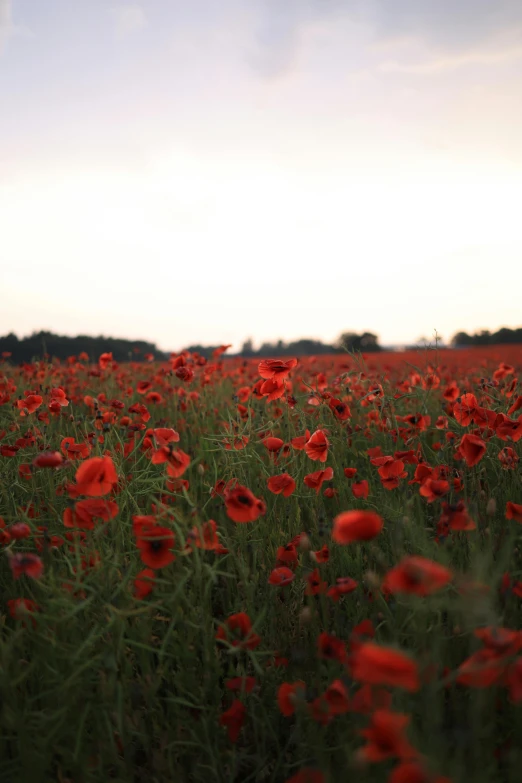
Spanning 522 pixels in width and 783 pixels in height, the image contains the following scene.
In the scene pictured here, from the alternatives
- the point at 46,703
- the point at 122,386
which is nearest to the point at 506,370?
the point at 46,703

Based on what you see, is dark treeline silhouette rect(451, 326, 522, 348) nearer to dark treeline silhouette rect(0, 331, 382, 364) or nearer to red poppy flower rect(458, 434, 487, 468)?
dark treeline silhouette rect(0, 331, 382, 364)

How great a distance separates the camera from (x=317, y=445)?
215cm

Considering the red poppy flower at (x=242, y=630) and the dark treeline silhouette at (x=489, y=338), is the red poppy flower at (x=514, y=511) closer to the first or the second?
the red poppy flower at (x=242, y=630)

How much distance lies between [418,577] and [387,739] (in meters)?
0.26

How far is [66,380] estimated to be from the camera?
558cm

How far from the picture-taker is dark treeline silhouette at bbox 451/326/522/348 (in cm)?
2528

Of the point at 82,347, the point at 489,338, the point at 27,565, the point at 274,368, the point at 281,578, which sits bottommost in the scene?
the point at 281,578

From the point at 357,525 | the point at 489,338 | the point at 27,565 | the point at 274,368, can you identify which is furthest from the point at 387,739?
the point at 489,338

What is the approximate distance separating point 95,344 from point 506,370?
46.7 feet

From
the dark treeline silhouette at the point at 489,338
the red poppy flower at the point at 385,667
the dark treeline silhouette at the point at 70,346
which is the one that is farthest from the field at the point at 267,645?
the dark treeline silhouette at the point at 489,338

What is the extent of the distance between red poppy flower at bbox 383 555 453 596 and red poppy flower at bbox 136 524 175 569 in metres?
0.70

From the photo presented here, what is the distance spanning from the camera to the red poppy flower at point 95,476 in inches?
56.6

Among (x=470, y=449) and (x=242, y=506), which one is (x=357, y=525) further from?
(x=470, y=449)

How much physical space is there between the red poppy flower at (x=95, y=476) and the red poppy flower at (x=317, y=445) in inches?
34.0
